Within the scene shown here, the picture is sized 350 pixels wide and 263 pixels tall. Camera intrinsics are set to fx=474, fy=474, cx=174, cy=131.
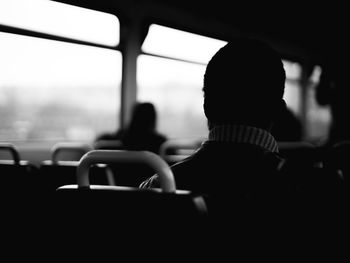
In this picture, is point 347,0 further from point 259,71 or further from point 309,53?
point 259,71

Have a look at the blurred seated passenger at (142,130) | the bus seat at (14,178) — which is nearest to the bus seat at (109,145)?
the blurred seated passenger at (142,130)

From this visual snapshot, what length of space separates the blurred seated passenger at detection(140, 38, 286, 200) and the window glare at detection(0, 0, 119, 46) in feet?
8.59

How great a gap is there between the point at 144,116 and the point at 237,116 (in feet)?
8.59

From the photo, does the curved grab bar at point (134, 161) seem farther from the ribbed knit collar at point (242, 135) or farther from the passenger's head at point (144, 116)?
the passenger's head at point (144, 116)

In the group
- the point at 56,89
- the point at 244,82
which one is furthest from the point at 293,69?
the point at 244,82

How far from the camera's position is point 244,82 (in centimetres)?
123

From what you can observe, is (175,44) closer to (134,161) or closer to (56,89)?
(56,89)

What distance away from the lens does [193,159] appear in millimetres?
1190

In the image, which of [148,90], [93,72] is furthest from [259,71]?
[148,90]

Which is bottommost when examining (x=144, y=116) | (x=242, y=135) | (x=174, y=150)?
(x=174, y=150)

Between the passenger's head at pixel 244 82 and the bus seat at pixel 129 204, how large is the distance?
0.31 meters

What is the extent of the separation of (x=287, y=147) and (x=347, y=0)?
11.5ft

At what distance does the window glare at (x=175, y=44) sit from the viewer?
4638 mm

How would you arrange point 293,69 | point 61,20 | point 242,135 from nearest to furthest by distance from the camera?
1. point 242,135
2. point 61,20
3. point 293,69
